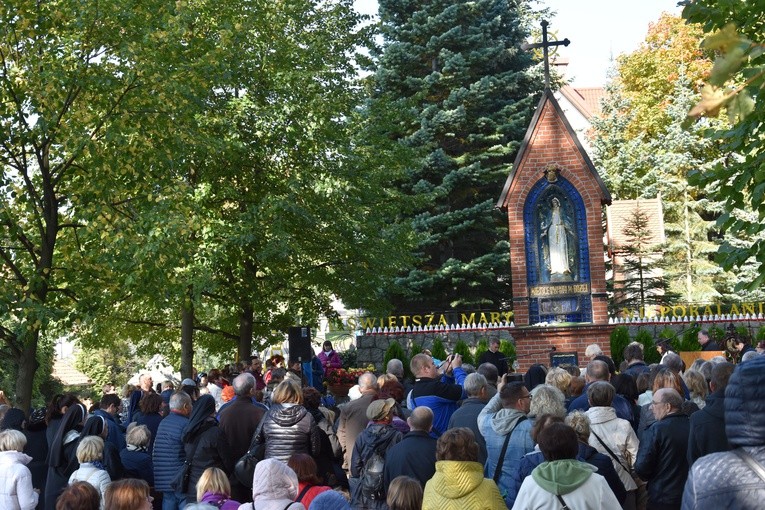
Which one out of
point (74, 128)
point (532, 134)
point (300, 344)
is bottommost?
point (300, 344)

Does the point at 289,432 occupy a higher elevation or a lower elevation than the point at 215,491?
higher

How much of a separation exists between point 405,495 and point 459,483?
0.32 metres

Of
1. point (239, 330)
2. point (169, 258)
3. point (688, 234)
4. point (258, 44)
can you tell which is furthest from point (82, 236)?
point (688, 234)

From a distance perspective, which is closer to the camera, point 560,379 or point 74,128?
point 560,379

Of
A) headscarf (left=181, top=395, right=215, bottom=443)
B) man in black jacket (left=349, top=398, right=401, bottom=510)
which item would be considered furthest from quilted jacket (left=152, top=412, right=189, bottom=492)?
man in black jacket (left=349, top=398, right=401, bottom=510)

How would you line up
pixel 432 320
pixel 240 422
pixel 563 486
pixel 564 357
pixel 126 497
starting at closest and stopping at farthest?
pixel 563 486
pixel 126 497
pixel 240 422
pixel 564 357
pixel 432 320

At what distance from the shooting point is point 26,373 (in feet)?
46.8

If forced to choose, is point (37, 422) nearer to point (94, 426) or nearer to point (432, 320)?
point (94, 426)

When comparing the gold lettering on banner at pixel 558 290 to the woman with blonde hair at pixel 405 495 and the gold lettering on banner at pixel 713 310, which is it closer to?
the gold lettering on banner at pixel 713 310

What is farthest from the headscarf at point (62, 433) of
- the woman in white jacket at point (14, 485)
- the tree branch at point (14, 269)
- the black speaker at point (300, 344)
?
the black speaker at point (300, 344)

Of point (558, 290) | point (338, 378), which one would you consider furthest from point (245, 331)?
point (558, 290)

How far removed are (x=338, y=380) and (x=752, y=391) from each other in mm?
18707

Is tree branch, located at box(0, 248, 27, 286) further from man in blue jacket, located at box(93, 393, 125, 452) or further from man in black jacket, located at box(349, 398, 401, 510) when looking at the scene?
man in black jacket, located at box(349, 398, 401, 510)

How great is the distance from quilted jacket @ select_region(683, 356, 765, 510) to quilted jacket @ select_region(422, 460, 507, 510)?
2.61 m
